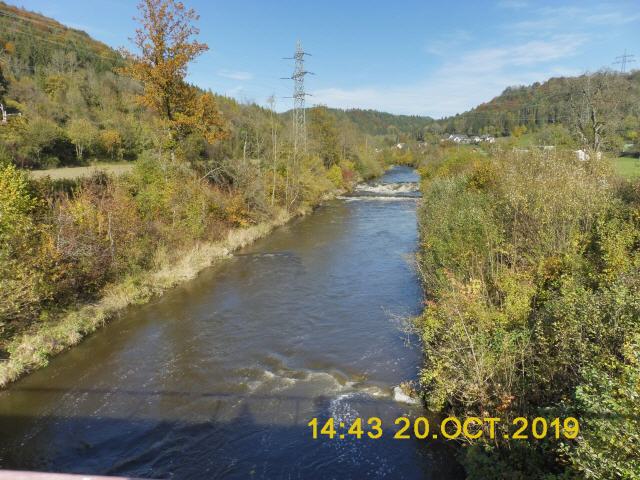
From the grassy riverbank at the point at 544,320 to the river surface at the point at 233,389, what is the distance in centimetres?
185

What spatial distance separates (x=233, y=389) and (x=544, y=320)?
8.01 meters

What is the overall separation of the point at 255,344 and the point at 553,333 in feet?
30.4

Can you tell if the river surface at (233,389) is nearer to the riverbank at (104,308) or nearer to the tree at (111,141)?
the riverbank at (104,308)

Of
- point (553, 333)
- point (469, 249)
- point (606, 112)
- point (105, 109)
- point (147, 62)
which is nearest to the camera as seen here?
point (553, 333)

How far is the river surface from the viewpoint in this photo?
891 centimetres

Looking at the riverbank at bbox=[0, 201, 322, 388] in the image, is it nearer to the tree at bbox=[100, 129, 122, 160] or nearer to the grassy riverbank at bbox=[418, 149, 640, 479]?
the grassy riverbank at bbox=[418, 149, 640, 479]

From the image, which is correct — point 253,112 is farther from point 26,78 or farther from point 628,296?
point 628,296

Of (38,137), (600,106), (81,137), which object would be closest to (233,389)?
(38,137)

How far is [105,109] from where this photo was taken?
55.7m

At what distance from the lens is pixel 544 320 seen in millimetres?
8969

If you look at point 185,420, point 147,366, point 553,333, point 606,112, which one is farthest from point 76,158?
point 606,112

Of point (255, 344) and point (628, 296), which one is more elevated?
point (628, 296)

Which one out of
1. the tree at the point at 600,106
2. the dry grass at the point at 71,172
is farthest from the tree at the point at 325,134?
the dry grass at the point at 71,172

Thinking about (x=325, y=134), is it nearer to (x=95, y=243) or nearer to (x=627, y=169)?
(x=627, y=169)
